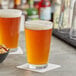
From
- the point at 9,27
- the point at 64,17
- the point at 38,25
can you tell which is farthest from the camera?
the point at 64,17

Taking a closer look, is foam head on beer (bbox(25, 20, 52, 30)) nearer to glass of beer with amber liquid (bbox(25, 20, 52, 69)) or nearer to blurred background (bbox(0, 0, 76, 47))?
glass of beer with amber liquid (bbox(25, 20, 52, 69))

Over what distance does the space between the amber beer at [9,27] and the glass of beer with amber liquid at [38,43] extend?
139 millimetres

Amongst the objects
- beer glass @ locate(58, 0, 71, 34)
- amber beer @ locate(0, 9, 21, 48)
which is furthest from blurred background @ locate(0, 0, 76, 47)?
amber beer @ locate(0, 9, 21, 48)

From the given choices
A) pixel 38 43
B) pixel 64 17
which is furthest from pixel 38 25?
pixel 64 17

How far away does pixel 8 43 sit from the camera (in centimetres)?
113

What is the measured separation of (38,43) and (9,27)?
188 millimetres

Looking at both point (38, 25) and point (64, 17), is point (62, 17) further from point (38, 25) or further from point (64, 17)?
point (38, 25)

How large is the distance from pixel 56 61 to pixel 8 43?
19cm

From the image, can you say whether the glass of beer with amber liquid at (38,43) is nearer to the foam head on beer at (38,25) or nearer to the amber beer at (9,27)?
the foam head on beer at (38,25)

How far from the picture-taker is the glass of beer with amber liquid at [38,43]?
962mm

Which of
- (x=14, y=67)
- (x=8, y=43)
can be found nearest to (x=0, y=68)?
(x=14, y=67)

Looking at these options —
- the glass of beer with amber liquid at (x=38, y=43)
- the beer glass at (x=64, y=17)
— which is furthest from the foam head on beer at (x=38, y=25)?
the beer glass at (x=64, y=17)

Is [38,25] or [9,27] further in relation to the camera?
[9,27]

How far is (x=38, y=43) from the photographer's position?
0.97 meters
